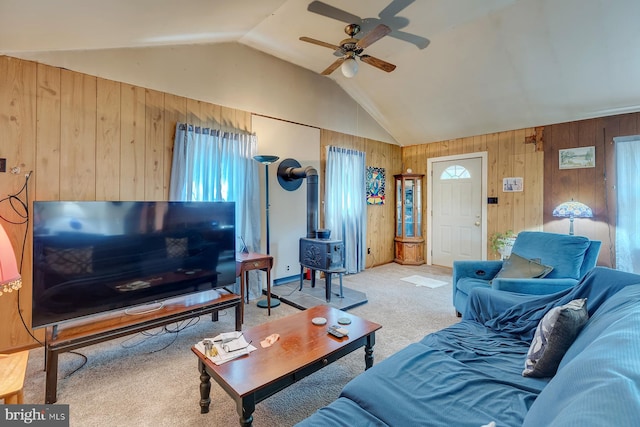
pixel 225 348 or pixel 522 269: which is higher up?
pixel 522 269

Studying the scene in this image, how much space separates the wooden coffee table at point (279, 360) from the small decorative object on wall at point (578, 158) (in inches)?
166

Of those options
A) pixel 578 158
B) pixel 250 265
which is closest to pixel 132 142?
pixel 250 265

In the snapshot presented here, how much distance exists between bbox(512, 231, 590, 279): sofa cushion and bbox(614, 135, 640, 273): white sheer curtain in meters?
1.95

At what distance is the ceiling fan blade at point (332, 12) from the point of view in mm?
2861

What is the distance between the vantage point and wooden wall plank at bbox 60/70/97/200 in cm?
265

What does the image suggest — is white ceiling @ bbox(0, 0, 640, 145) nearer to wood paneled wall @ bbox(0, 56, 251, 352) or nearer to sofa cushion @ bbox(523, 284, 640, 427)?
wood paneled wall @ bbox(0, 56, 251, 352)

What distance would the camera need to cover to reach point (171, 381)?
2082 mm

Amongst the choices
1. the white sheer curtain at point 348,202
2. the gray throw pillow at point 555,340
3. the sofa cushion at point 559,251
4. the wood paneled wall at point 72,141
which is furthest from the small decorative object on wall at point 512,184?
the wood paneled wall at point 72,141

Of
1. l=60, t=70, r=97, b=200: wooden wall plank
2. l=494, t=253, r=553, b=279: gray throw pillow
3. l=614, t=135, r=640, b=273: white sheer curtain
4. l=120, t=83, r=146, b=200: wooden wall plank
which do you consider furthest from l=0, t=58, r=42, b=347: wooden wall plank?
l=614, t=135, r=640, b=273: white sheer curtain

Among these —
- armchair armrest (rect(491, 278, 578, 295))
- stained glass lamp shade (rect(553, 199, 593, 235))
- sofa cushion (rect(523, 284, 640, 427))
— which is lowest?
armchair armrest (rect(491, 278, 578, 295))

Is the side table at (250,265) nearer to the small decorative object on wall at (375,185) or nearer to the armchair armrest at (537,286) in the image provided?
the armchair armrest at (537,286)

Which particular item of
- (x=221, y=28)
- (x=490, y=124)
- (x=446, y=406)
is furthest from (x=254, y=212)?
(x=490, y=124)

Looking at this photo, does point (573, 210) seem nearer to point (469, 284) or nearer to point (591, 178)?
point (591, 178)

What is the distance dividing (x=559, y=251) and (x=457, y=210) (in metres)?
2.84
